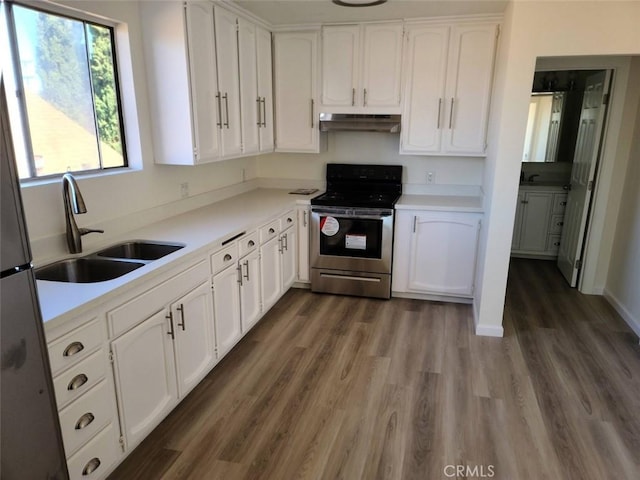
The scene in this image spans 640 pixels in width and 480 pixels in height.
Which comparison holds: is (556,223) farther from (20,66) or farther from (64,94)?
(20,66)

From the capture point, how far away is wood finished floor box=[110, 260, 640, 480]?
81.8 inches

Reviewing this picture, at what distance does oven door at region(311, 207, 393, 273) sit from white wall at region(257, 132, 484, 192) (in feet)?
2.36

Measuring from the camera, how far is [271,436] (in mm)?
2260

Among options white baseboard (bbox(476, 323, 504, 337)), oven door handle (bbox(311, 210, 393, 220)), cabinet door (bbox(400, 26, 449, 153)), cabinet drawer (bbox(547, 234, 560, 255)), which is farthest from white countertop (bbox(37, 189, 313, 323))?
cabinet drawer (bbox(547, 234, 560, 255))

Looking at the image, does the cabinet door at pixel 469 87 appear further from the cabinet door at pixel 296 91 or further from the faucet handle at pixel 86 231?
the faucet handle at pixel 86 231

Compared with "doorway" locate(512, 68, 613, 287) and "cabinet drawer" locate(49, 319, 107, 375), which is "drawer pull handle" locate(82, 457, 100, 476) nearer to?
"cabinet drawer" locate(49, 319, 107, 375)

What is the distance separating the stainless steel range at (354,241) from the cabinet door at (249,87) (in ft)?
2.55

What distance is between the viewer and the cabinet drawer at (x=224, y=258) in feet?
8.54

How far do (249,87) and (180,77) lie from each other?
35.8 inches

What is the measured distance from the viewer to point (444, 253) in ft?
12.5

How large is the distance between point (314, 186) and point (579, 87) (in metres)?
3.29

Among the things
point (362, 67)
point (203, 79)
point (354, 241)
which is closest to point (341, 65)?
point (362, 67)

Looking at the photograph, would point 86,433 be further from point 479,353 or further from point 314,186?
point 314,186

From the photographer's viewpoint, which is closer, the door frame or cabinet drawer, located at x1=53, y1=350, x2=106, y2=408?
cabinet drawer, located at x1=53, y1=350, x2=106, y2=408
